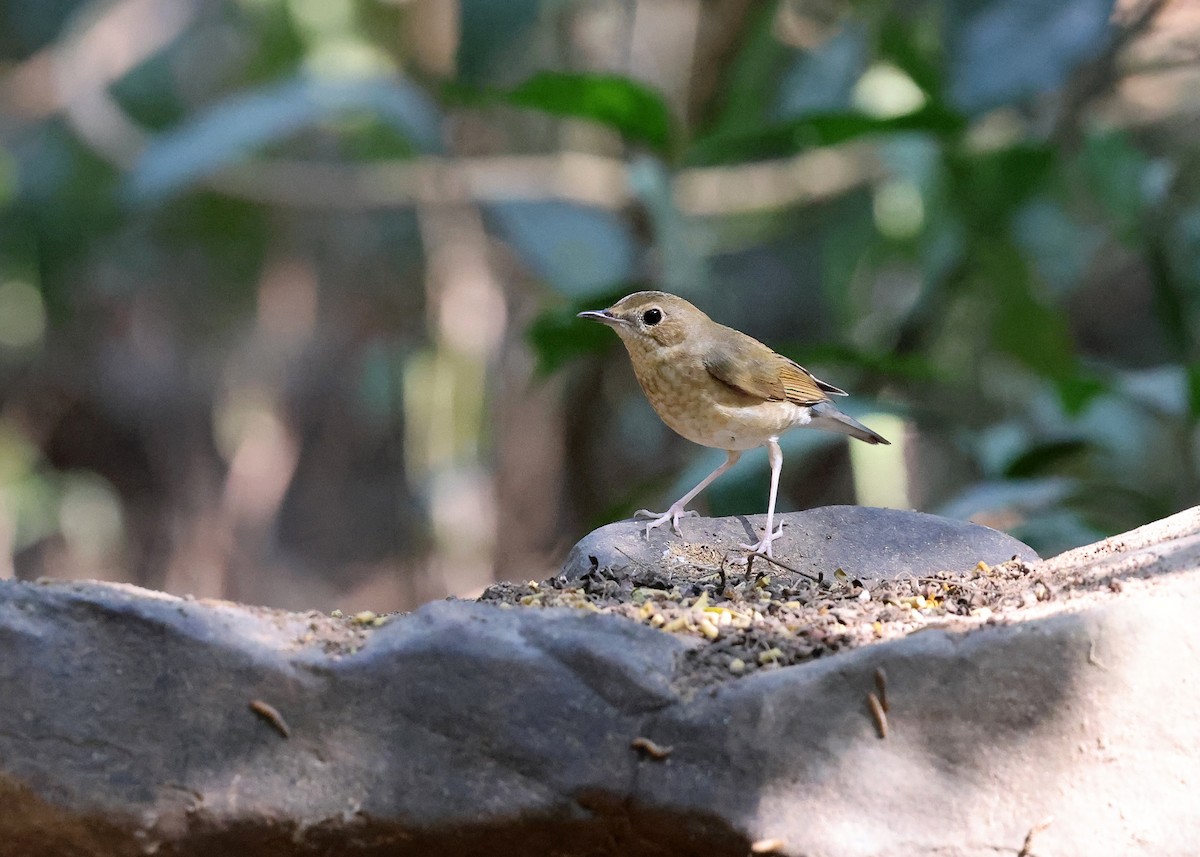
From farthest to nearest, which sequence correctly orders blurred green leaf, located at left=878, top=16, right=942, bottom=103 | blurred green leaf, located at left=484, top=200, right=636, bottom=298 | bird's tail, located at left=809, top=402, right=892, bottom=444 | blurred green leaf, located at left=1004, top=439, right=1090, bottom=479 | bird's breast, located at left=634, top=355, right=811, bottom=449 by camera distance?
blurred green leaf, located at left=878, top=16, right=942, bottom=103
blurred green leaf, located at left=484, top=200, right=636, bottom=298
blurred green leaf, located at left=1004, top=439, right=1090, bottom=479
bird's tail, located at left=809, top=402, right=892, bottom=444
bird's breast, located at left=634, top=355, right=811, bottom=449

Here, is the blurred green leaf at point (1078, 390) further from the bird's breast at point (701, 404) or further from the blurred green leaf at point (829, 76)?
the blurred green leaf at point (829, 76)

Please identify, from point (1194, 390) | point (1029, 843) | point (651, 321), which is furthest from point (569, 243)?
point (1029, 843)

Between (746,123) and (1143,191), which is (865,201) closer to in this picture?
(746,123)

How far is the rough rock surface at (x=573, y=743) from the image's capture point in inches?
81.1

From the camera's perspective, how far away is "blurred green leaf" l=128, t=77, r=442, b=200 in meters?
5.77

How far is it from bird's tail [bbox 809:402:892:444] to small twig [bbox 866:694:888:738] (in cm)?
236

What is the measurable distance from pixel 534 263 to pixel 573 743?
4625 millimetres

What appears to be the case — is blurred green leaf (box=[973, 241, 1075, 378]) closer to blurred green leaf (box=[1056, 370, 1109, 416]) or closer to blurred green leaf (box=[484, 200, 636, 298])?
blurred green leaf (box=[1056, 370, 1109, 416])

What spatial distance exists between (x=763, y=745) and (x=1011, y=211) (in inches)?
196

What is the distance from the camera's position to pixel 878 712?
2.08 m

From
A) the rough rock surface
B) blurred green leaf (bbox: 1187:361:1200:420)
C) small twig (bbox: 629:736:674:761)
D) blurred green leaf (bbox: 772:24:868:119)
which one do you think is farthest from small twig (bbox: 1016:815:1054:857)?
blurred green leaf (bbox: 772:24:868:119)

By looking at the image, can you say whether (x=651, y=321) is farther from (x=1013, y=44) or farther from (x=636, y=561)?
(x=1013, y=44)

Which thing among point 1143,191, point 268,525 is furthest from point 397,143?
point 1143,191

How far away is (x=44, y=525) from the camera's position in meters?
8.56
